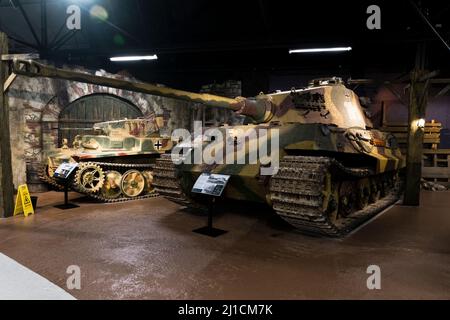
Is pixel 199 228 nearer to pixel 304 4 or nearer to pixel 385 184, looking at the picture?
pixel 385 184

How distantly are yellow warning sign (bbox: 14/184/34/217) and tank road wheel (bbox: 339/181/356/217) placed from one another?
5614 mm

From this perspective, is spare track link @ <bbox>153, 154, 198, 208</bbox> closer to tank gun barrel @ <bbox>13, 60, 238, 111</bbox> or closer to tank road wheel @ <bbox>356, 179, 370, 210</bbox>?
tank gun barrel @ <bbox>13, 60, 238, 111</bbox>

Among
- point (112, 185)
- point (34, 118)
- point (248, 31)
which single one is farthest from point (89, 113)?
point (248, 31)

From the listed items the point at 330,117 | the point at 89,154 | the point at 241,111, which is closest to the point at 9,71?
the point at 89,154

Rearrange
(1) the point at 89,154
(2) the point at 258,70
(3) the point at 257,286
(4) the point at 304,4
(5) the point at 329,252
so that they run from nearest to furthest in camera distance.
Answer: (3) the point at 257,286 < (5) the point at 329,252 < (1) the point at 89,154 < (4) the point at 304,4 < (2) the point at 258,70

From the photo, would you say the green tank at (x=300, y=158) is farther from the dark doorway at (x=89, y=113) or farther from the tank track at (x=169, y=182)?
the dark doorway at (x=89, y=113)

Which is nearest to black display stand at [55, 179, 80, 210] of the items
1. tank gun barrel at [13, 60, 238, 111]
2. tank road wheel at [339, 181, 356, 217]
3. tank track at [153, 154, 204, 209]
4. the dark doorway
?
tank track at [153, 154, 204, 209]

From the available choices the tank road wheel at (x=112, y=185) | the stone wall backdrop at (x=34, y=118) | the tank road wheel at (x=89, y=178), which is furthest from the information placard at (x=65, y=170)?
the stone wall backdrop at (x=34, y=118)

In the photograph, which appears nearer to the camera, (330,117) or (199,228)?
(199,228)

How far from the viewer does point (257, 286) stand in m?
3.53

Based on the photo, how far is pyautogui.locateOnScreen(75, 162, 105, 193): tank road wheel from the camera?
7.51 m

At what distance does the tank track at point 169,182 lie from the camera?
6.29m

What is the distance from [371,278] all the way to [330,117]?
10.4 ft

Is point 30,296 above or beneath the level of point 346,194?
beneath
